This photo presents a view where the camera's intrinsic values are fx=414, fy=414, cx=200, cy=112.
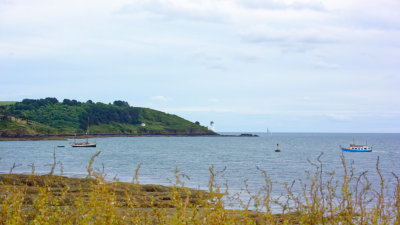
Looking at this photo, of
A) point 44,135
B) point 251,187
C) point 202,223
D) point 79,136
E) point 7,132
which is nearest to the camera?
point 202,223

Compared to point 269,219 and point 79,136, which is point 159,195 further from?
point 79,136

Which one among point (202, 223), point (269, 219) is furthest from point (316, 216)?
point (202, 223)

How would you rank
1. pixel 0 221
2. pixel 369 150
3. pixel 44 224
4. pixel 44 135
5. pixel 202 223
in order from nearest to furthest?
pixel 44 224
pixel 202 223
pixel 0 221
pixel 369 150
pixel 44 135

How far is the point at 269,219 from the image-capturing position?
7656 mm

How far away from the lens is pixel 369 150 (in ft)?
371

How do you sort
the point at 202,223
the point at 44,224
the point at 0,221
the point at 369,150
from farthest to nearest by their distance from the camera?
the point at 369,150 → the point at 0,221 → the point at 202,223 → the point at 44,224

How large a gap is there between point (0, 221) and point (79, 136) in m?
198

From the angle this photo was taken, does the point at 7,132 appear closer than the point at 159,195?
No

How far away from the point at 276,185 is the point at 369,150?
86.5 m

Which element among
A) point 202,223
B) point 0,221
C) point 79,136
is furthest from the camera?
point 79,136

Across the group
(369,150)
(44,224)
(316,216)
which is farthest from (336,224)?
(369,150)

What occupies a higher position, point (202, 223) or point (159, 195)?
point (202, 223)

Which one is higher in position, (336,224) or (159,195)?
(336,224)

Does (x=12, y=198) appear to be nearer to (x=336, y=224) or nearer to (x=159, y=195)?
(x=336, y=224)
